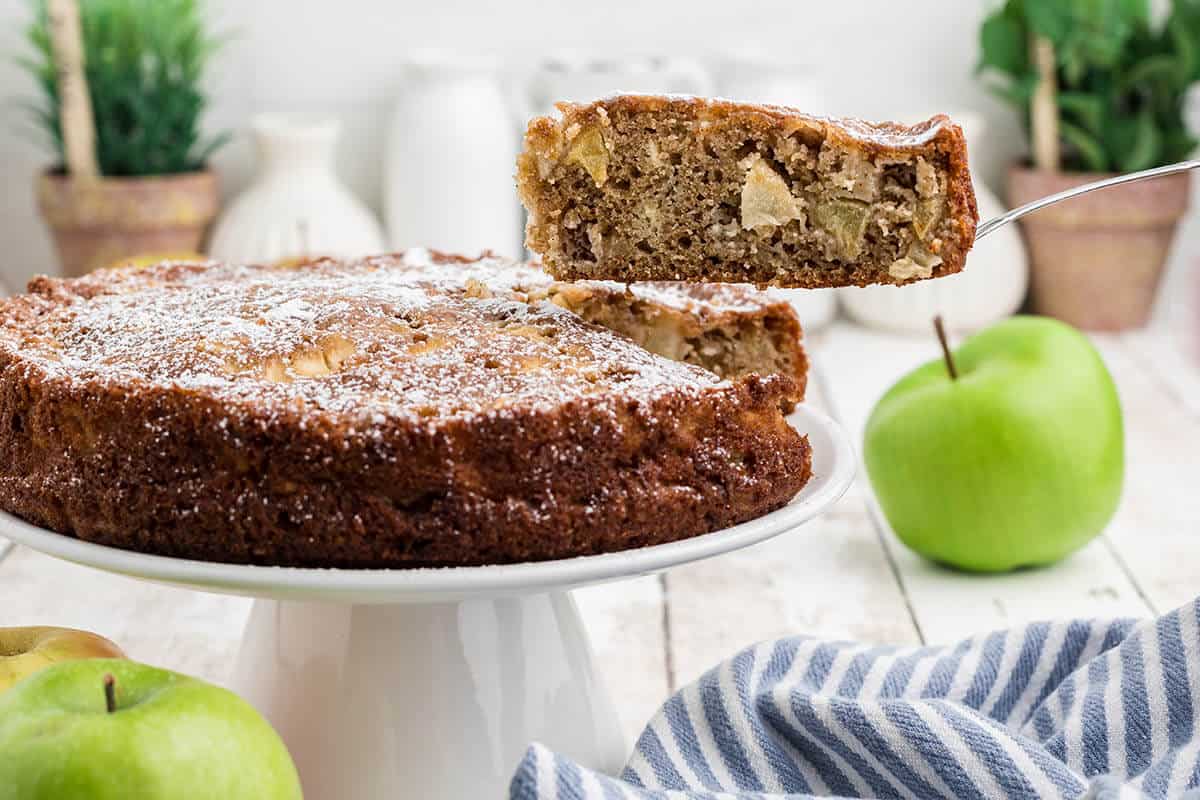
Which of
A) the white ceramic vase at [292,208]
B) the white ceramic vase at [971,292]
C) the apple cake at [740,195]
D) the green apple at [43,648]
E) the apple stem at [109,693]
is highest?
the apple cake at [740,195]

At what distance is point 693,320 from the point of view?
1590mm

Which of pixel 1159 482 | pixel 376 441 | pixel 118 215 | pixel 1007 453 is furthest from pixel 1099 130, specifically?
pixel 376 441

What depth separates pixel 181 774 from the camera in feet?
3.67

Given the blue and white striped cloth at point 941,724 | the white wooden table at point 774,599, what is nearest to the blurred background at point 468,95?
the white wooden table at point 774,599

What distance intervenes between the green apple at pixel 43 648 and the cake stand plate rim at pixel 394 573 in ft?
0.50

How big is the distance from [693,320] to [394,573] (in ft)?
1.75

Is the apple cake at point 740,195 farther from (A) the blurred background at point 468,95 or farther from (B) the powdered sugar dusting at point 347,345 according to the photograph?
(A) the blurred background at point 468,95

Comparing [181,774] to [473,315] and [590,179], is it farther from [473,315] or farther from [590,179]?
[590,179]

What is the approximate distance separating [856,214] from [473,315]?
409 millimetres

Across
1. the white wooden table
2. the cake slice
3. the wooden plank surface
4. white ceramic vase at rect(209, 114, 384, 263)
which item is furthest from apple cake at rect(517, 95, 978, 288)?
white ceramic vase at rect(209, 114, 384, 263)

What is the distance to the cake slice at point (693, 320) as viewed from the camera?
1.59m

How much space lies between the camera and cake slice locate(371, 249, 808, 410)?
1.59m

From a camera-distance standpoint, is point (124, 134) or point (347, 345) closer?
point (347, 345)

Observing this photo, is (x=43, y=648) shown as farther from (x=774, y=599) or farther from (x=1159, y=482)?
(x=1159, y=482)
